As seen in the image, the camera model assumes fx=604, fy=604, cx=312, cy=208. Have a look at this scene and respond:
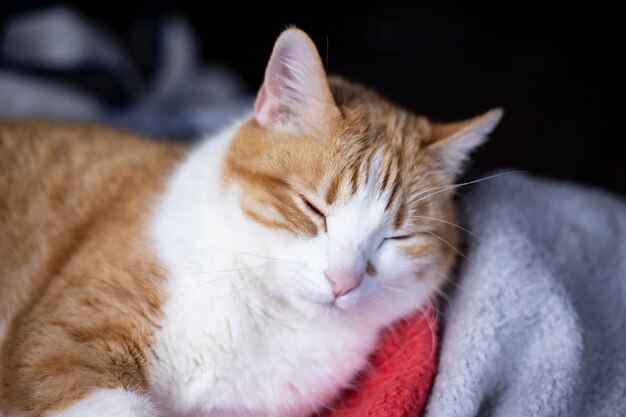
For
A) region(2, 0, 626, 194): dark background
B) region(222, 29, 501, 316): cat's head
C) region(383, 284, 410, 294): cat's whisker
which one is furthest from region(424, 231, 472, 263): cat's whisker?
region(2, 0, 626, 194): dark background

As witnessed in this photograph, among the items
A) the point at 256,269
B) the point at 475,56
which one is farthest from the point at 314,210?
the point at 475,56

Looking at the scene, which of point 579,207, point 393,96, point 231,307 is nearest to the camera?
point 231,307

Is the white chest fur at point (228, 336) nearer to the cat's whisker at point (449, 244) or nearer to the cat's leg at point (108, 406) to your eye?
the cat's leg at point (108, 406)

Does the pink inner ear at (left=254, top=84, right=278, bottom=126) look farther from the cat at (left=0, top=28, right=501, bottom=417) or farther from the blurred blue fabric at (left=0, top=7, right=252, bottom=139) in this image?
the blurred blue fabric at (left=0, top=7, right=252, bottom=139)

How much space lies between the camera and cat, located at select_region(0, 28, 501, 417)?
1179mm

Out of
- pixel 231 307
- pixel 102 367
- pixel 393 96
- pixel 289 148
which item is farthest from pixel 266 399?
pixel 393 96

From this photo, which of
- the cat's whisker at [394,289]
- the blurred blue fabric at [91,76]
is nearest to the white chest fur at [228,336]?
the cat's whisker at [394,289]

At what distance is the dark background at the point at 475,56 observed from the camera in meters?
2.82

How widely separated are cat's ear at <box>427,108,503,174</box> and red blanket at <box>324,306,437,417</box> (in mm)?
356

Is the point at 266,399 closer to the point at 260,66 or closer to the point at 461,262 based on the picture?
the point at 461,262

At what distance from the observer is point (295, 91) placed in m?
1.30

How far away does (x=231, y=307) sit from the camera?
1.25m

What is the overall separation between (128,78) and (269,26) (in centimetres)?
91

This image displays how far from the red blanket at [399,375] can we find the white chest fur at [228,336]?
0.20 ft
